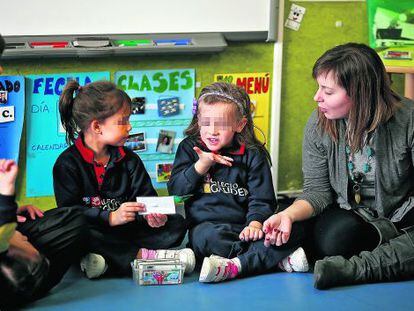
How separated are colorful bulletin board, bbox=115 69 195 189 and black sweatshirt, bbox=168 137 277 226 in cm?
55

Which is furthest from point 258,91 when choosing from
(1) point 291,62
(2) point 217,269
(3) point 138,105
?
(2) point 217,269

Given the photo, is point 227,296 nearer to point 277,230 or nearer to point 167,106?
point 277,230

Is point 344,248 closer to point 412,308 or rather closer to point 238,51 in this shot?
point 412,308

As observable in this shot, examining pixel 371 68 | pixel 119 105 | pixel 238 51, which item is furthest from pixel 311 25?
pixel 119 105

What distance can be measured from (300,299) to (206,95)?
2.13 ft

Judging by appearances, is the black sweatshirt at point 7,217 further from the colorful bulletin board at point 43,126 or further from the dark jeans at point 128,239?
the colorful bulletin board at point 43,126

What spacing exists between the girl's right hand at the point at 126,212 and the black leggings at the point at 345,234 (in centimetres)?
50

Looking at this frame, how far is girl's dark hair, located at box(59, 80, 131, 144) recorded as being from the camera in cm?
192

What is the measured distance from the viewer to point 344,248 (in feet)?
6.26

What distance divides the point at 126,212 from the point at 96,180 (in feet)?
0.51

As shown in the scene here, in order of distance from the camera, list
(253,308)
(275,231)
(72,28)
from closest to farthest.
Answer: (253,308)
(275,231)
(72,28)

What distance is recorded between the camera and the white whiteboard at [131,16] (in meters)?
2.31

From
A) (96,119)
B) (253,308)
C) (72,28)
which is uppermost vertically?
(72,28)

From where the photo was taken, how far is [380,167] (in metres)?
1.92
